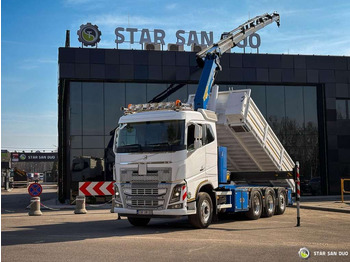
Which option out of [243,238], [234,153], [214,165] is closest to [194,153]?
[214,165]

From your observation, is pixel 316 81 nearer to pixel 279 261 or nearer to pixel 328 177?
pixel 328 177

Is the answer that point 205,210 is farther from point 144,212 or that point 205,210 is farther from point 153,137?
point 153,137

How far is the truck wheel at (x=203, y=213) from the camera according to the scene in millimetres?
12391

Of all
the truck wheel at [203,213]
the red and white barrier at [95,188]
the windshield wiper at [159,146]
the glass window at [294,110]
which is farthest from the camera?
the glass window at [294,110]

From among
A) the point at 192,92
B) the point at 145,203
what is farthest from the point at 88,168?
the point at 145,203

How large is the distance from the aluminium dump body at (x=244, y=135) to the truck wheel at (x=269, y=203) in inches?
35.5

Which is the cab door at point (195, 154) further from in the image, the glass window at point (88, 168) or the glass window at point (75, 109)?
the glass window at point (75, 109)

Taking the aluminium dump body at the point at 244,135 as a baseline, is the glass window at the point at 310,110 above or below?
above

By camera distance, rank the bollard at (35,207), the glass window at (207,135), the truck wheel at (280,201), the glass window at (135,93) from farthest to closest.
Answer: the glass window at (135,93) → the bollard at (35,207) → the truck wheel at (280,201) → the glass window at (207,135)

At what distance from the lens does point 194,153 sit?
12391 mm

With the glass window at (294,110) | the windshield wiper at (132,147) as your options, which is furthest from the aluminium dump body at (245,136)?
the glass window at (294,110)

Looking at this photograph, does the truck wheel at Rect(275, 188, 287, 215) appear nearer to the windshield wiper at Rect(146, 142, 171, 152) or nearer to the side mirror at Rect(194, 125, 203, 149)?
the side mirror at Rect(194, 125, 203, 149)

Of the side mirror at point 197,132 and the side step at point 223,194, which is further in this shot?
the side step at point 223,194

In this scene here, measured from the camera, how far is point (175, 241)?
10289 millimetres
